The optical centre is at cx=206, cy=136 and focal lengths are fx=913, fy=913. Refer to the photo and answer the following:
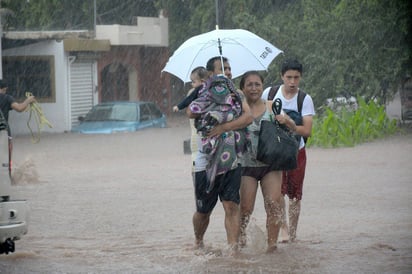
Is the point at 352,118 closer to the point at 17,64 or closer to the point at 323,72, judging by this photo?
the point at 323,72

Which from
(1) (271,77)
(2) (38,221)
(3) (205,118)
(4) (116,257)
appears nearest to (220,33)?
(3) (205,118)

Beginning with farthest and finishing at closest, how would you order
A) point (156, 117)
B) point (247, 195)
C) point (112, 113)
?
point (156, 117), point (112, 113), point (247, 195)

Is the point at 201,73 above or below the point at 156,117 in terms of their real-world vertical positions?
above

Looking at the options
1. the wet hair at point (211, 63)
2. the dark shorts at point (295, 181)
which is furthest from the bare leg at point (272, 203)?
the wet hair at point (211, 63)

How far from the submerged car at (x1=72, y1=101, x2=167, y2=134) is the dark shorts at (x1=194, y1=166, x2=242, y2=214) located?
20.4 m

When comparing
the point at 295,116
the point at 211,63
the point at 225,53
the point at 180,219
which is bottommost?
the point at 180,219

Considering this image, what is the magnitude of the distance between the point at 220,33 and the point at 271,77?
733 inches

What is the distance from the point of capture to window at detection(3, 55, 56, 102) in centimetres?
3061

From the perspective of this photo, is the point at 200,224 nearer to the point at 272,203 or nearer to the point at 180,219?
the point at 272,203

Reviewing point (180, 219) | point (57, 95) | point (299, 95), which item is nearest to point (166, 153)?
point (57, 95)

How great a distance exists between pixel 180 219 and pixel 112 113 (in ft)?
60.9

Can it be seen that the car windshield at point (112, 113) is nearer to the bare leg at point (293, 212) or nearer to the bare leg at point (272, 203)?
the bare leg at point (293, 212)

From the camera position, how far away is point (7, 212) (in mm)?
7355

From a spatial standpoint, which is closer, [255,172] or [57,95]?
[255,172]
